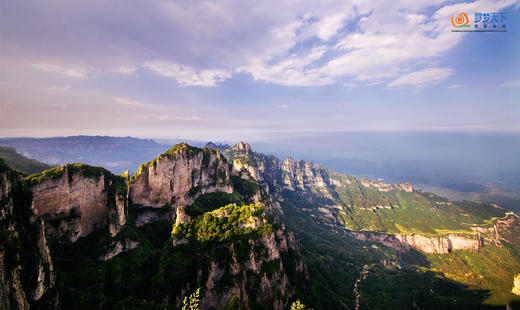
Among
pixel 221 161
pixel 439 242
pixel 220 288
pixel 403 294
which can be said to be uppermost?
pixel 221 161

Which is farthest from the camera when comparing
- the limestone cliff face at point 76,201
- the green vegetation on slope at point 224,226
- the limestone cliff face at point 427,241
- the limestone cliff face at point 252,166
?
the limestone cliff face at point 427,241

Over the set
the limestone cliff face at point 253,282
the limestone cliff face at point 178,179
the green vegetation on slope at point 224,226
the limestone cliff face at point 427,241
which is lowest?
the limestone cliff face at point 427,241

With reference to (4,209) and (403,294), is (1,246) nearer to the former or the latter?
(4,209)

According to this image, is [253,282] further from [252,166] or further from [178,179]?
[252,166]

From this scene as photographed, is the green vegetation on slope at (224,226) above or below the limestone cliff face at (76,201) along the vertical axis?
below

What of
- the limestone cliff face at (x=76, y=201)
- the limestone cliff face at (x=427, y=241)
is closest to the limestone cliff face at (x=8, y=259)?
the limestone cliff face at (x=76, y=201)

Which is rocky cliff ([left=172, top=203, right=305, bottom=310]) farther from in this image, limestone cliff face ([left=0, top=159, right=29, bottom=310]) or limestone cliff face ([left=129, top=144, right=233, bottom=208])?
limestone cliff face ([left=0, top=159, right=29, bottom=310])

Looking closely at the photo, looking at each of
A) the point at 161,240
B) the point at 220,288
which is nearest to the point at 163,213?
→ the point at 161,240

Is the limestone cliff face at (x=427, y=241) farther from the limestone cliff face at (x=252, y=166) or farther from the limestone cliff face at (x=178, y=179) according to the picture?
the limestone cliff face at (x=178, y=179)
